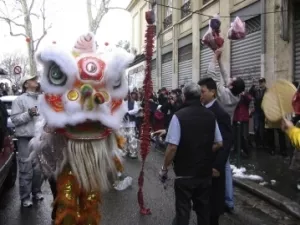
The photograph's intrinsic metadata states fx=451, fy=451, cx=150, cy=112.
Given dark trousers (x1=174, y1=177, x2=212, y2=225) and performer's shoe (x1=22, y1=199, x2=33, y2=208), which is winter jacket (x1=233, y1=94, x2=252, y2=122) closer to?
performer's shoe (x1=22, y1=199, x2=33, y2=208)

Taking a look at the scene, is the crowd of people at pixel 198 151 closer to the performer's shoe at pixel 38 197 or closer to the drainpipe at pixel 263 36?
the performer's shoe at pixel 38 197

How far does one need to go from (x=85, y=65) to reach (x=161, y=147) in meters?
10.3

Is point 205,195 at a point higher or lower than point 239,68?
lower

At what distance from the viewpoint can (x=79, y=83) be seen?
418 cm

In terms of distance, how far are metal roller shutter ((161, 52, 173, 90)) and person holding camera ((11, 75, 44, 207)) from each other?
18.5 m

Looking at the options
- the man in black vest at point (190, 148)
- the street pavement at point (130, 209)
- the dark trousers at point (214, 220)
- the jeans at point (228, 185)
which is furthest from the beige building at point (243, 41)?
the dark trousers at point (214, 220)

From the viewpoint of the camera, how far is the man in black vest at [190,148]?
14.8 ft

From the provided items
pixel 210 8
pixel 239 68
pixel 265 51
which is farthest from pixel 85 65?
pixel 210 8

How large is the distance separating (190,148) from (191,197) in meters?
0.57

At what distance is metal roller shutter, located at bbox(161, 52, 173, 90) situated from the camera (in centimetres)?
2508

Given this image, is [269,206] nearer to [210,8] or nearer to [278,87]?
[278,87]

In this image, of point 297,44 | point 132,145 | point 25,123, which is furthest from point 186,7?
point 25,123

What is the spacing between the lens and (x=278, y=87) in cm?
335

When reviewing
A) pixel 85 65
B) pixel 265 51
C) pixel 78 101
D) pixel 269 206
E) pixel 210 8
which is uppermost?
pixel 210 8
